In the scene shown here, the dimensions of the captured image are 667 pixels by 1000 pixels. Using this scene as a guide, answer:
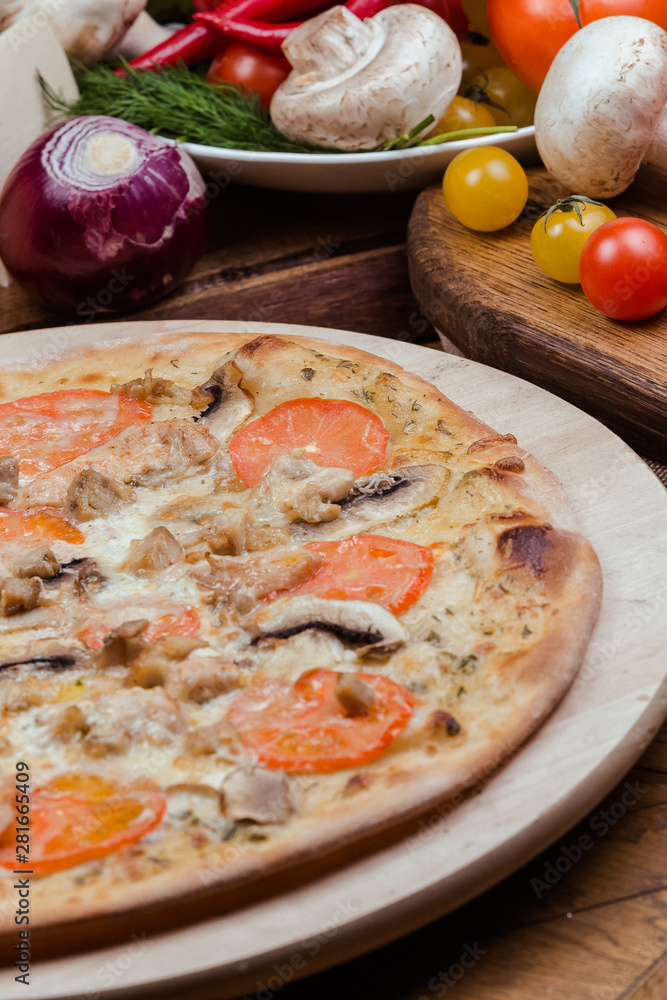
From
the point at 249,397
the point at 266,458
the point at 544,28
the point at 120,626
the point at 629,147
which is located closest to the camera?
the point at 120,626

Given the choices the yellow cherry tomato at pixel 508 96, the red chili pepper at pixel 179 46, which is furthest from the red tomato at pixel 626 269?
the red chili pepper at pixel 179 46

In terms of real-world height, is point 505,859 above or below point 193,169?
below

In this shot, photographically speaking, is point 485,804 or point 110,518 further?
point 110,518

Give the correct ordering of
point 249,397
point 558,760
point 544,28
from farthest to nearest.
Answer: point 544,28
point 249,397
point 558,760

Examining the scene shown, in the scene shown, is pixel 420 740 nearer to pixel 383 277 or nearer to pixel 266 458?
pixel 266 458

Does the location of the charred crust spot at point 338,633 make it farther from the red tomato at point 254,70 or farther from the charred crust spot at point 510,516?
the red tomato at point 254,70

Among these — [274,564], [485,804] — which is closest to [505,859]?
[485,804]

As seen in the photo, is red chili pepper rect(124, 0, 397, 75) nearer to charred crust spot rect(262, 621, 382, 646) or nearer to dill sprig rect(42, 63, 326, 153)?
dill sprig rect(42, 63, 326, 153)
